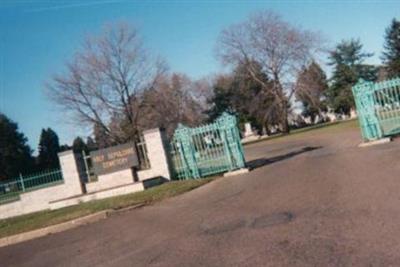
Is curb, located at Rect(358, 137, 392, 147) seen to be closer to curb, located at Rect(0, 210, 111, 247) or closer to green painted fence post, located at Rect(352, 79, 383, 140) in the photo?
green painted fence post, located at Rect(352, 79, 383, 140)

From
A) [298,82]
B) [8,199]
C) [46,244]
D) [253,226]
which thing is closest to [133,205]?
[46,244]

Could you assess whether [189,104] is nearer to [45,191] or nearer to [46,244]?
[45,191]

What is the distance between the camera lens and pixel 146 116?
48594 mm

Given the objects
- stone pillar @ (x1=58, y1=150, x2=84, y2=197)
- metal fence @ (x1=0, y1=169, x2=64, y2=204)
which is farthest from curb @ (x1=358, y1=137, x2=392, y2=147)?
metal fence @ (x1=0, y1=169, x2=64, y2=204)

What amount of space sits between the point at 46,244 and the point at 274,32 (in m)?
46.0

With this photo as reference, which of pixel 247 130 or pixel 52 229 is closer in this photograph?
pixel 52 229

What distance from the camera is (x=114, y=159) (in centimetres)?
2106

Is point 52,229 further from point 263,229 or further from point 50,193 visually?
point 50,193

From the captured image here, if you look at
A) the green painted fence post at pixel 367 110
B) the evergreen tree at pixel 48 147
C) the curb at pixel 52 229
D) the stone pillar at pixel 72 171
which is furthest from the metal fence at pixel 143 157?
the evergreen tree at pixel 48 147

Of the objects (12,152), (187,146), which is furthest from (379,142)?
(12,152)

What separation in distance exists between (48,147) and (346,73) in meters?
Answer: 47.2

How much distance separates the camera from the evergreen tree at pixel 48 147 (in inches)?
3046

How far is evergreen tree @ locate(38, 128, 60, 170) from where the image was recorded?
254ft

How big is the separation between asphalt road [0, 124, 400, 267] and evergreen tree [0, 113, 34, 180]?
5650 centimetres
